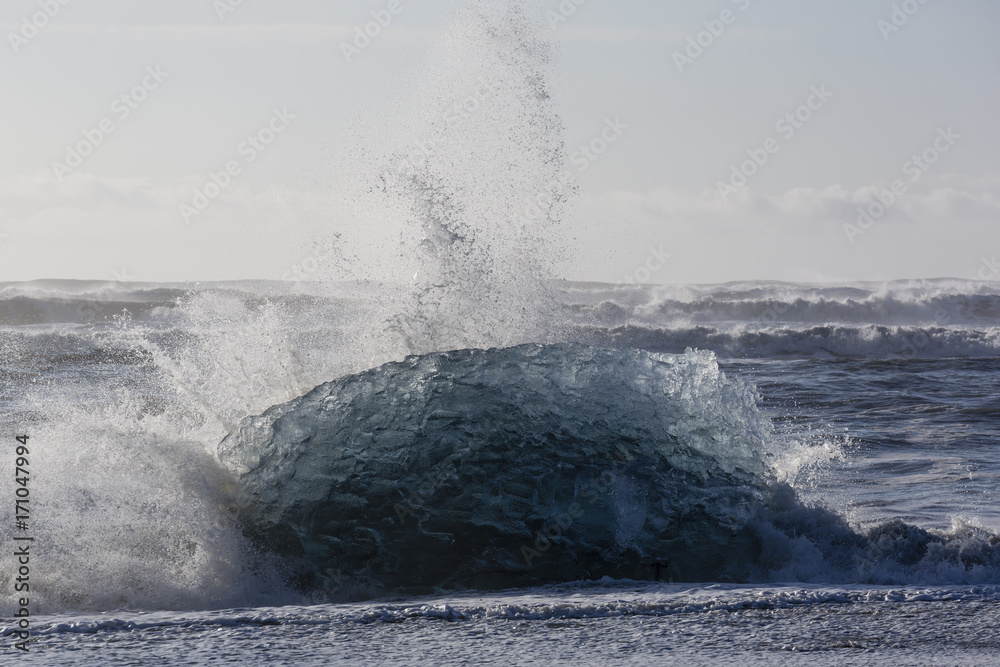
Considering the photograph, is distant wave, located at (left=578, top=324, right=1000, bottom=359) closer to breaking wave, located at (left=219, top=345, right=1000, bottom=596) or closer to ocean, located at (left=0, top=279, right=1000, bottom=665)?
ocean, located at (left=0, top=279, right=1000, bottom=665)

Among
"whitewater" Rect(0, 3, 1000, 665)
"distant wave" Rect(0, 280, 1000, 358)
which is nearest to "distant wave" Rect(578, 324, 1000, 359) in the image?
"distant wave" Rect(0, 280, 1000, 358)

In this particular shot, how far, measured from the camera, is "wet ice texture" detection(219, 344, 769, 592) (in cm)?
469

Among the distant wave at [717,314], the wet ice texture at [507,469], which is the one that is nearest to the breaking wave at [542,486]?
the wet ice texture at [507,469]

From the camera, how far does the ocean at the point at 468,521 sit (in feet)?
11.9

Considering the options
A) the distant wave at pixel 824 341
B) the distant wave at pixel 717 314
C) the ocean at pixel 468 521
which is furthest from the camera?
the distant wave at pixel 717 314

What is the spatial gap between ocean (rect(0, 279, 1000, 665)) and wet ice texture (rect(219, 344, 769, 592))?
13mm

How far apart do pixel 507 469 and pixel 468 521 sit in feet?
1.25

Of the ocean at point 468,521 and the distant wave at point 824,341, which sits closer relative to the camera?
the ocean at point 468,521

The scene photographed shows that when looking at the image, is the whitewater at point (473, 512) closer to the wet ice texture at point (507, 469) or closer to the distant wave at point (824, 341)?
the wet ice texture at point (507, 469)

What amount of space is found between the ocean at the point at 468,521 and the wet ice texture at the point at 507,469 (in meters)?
0.01

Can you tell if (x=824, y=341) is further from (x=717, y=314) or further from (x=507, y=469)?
(x=507, y=469)

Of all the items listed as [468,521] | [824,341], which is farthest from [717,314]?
[468,521]

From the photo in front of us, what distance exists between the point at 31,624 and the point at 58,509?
116cm

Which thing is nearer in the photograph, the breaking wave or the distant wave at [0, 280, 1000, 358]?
the breaking wave
